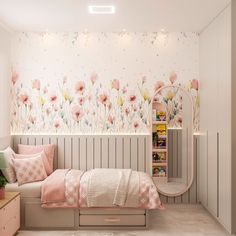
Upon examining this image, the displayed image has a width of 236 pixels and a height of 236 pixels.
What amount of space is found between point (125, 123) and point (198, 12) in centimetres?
192

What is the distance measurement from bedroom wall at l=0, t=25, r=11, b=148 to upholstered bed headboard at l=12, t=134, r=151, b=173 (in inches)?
12.1

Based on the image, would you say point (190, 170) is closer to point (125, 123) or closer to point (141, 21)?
point (125, 123)

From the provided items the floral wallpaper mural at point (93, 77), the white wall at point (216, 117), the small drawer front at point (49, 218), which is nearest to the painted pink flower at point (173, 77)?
the floral wallpaper mural at point (93, 77)

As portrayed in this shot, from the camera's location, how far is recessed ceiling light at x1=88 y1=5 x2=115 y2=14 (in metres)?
3.84

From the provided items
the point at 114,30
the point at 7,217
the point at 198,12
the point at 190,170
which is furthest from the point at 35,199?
the point at 198,12

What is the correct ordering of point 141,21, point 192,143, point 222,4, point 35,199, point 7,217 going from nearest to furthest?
point 7,217
point 222,4
point 35,199
point 141,21
point 192,143

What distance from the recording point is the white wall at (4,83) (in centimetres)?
465

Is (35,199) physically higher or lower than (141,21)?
lower

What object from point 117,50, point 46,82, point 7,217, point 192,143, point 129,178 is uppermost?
point 117,50

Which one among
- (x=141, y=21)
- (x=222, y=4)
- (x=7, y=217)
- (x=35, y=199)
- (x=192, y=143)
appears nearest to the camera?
(x=7, y=217)

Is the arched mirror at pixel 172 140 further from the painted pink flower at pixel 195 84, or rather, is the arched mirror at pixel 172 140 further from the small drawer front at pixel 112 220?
the small drawer front at pixel 112 220

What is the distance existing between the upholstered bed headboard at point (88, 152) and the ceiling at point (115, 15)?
1624 millimetres

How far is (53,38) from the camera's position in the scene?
198 inches

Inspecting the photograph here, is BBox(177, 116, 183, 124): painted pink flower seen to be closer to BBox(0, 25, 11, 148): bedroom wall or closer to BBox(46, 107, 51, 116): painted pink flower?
BBox(46, 107, 51, 116): painted pink flower
